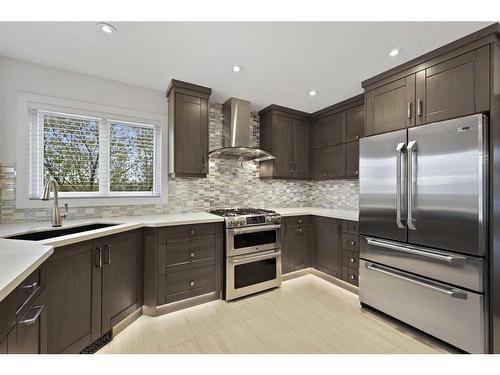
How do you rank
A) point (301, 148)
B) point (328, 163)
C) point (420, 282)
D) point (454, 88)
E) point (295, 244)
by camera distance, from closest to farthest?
point (454, 88), point (420, 282), point (295, 244), point (328, 163), point (301, 148)

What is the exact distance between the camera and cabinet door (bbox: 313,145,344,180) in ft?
10.3

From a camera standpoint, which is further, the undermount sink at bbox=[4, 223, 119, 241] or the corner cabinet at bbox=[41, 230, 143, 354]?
the undermount sink at bbox=[4, 223, 119, 241]

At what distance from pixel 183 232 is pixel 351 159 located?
7.76 feet

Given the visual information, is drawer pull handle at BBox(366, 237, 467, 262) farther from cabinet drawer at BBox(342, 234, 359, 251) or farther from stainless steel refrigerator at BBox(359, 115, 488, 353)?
cabinet drawer at BBox(342, 234, 359, 251)

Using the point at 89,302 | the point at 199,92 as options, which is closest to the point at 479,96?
the point at 199,92

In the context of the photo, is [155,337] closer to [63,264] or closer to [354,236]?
[63,264]

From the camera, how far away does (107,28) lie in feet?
5.24

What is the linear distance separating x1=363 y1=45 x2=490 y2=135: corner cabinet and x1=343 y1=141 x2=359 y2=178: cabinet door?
2.06 ft

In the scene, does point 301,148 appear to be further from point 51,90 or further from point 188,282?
point 51,90

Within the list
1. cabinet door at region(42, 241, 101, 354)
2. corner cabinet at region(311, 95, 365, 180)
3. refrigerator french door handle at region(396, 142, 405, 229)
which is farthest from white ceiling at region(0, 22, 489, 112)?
cabinet door at region(42, 241, 101, 354)

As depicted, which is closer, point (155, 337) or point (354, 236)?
point (155, 337)

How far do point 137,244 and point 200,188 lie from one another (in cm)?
112

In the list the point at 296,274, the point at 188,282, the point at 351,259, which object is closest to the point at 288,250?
the point at 296,274
